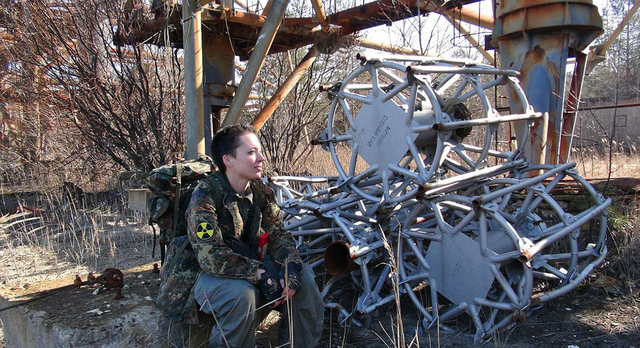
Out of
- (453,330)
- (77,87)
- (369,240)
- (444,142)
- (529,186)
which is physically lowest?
(453,330)

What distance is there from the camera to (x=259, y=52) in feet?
19.0

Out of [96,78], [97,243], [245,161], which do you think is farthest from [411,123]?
[96,78]

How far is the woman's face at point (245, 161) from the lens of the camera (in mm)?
2900

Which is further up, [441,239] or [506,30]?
[506,30]

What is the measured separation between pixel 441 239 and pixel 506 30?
3.24 meters

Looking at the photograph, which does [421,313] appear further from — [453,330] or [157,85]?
[157,85]

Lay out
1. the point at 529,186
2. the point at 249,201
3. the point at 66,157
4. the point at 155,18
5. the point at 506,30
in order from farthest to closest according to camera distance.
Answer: the point at 66,157 → the point at 155,18 → the point at 506,30 → the point at 529,186 → the point at 249,201

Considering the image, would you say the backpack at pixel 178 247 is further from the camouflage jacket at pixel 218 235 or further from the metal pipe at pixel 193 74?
the metal pipe at pixel 193 74

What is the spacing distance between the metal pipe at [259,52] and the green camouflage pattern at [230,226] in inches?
119

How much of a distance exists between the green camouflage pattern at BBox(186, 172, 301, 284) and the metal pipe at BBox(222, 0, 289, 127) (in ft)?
9.92

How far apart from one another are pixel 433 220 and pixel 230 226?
2.01 m

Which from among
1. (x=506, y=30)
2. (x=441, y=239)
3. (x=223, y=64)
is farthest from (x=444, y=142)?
(x=223, y=64)

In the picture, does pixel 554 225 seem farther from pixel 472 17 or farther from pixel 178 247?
pixel 472 17

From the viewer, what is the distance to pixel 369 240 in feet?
12.0
